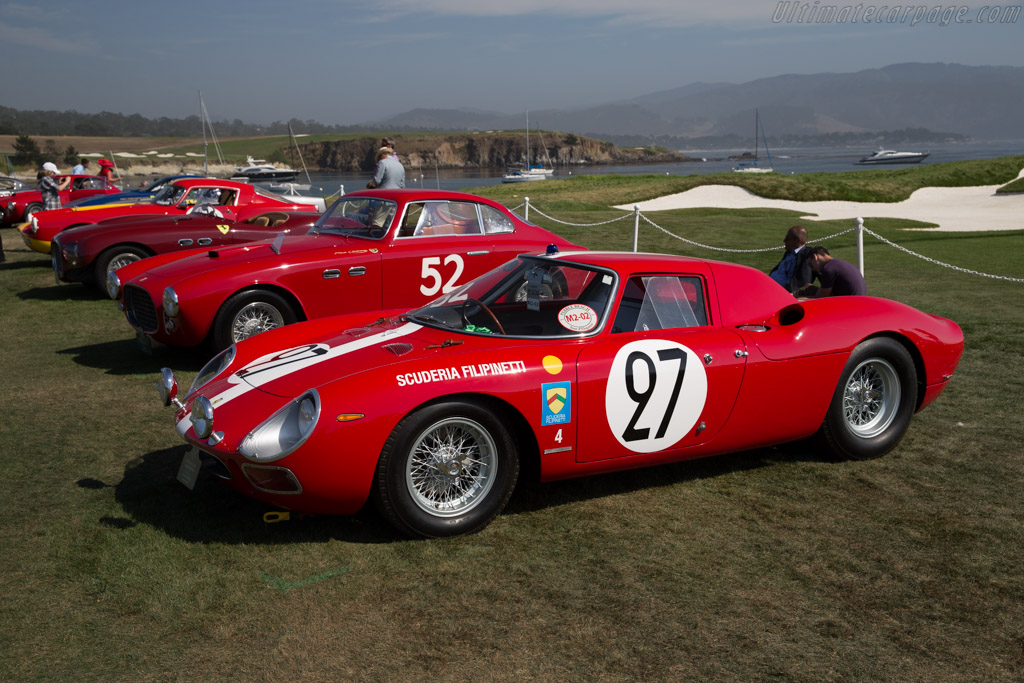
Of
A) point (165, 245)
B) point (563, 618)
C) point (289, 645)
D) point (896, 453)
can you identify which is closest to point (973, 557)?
point (896, 453)

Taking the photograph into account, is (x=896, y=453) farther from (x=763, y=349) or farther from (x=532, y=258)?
(x=532, y=258)

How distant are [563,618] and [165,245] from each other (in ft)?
30.0

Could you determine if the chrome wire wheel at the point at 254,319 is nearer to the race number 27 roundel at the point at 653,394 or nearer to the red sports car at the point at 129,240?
the red sports car at the point at 129,240

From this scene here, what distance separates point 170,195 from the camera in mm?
13312

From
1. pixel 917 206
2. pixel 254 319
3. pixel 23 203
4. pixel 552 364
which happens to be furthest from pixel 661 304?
pixel 917 206

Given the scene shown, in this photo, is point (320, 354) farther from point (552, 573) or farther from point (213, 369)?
point (552, 573)

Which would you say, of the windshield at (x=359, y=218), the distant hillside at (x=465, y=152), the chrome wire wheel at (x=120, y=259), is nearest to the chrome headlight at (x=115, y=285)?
the windshield at (x=359, y=218)

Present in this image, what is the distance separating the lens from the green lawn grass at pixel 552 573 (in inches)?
121

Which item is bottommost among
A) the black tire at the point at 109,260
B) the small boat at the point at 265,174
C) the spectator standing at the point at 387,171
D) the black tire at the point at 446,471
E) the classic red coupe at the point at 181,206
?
the black tire at the point at 446,471

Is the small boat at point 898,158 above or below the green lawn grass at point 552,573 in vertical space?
above

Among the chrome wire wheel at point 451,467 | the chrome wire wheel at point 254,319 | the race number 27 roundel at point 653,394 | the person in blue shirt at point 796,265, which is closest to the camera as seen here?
the chrome wire wheel at point 451,467

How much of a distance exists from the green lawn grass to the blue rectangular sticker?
0.59 m

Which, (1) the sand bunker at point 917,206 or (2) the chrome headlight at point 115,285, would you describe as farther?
(1) the sand bunker at point 917,206

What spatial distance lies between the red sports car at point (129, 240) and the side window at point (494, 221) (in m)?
3.11
